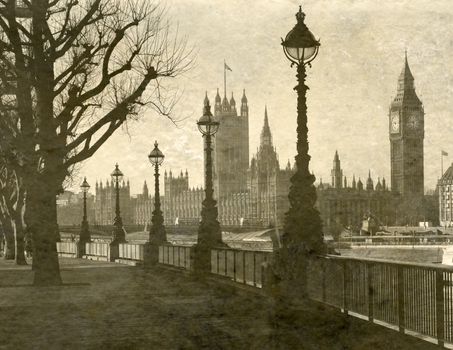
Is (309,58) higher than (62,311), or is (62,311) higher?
(309,58)

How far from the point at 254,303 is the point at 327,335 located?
5108 mm

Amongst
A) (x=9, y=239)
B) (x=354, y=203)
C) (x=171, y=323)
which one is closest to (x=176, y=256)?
(x=171, y=323)

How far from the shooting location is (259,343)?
11.1m

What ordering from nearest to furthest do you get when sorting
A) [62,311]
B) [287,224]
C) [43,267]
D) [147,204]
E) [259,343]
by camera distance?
[259,343], [287,224], [62,311], [43,267], [147,204]

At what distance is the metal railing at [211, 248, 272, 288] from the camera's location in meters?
18.3

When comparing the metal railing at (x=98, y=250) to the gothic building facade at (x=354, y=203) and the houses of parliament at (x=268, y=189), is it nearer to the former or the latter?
the houses of parliament at (x=268, y=189)

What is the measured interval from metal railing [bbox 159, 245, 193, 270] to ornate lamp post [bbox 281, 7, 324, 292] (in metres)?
11.6

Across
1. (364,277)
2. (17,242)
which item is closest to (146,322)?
(364,277)

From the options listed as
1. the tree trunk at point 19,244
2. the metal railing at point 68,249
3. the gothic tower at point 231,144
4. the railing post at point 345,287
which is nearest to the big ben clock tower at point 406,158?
the gothic tower at point 231,144

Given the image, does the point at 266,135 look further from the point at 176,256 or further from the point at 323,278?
the point at 323,278

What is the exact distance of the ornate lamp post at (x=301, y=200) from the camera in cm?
1314

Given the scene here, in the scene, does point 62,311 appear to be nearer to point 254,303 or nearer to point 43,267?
point 254,303

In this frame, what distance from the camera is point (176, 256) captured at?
2953 centimetres

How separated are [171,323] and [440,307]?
5.44 meters
